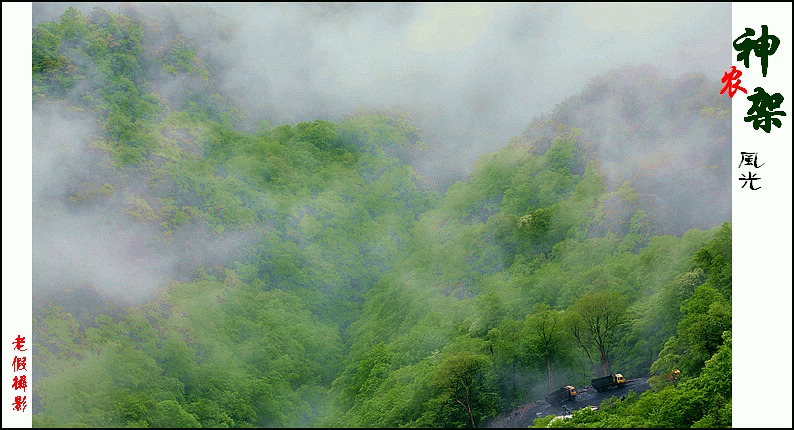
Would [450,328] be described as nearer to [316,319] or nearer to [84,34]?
[316,319]

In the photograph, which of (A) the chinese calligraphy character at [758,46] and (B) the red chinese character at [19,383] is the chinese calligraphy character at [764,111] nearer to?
(A) the chinese calligraphy character at [758,46]

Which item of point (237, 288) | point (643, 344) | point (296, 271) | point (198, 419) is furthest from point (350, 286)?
point (643, 344)

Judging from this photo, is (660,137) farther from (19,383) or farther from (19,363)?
(19,383)

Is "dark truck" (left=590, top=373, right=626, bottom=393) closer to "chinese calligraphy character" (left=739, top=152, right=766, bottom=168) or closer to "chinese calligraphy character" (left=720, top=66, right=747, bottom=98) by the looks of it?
"chinese calligraphy character" (left=739, top=152, right=766, bottom=168)

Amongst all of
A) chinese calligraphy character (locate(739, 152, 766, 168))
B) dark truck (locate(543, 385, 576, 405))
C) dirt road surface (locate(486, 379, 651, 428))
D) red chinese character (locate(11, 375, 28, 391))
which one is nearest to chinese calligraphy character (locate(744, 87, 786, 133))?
chinese calligraphy character (locate(739, 152, 766, 168))

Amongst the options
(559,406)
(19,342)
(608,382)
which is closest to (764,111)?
(608,382)

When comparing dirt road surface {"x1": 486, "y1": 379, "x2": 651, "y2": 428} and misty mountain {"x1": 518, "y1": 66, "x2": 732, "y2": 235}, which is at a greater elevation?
misty mountain {"x1": 518, "y1": 66, "x2": 732, "y2": 235}
